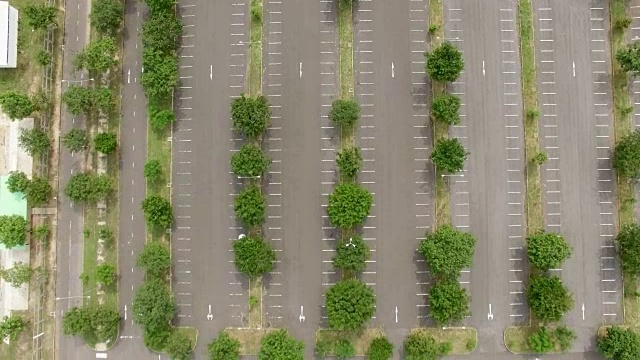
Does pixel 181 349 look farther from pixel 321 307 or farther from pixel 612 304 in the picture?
pixel 612 304

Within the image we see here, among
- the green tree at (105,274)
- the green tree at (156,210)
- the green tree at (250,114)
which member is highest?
the green tree at (250,114)

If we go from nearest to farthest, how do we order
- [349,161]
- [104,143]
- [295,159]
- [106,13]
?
[349,161] → [104,143] → [106,13] → [295,159]

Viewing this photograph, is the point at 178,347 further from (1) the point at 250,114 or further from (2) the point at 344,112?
(2) the point at 344,112

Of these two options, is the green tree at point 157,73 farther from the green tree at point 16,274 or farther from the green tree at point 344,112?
the green tree at point 16,274

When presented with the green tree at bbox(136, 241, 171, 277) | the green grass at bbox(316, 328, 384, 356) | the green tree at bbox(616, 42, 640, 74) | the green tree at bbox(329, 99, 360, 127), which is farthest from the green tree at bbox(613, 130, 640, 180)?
Result: the green tree at bbox(136, 241, 171, 277)

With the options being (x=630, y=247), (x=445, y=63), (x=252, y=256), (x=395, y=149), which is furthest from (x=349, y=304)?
(x=630, y=247)

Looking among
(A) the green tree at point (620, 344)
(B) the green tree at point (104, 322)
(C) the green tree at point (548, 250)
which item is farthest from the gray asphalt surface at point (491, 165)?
(B) the green tree at point (104, 322)

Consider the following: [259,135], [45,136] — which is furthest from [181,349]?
[45,136]
